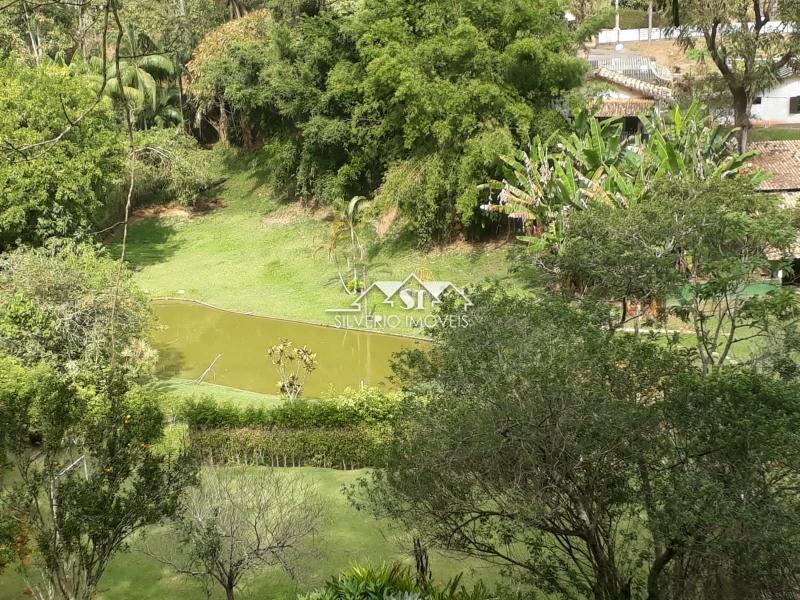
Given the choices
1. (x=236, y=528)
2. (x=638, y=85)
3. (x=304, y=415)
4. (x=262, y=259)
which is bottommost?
(x=304, y=415)

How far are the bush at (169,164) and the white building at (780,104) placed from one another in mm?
21808

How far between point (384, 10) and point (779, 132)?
651 inches

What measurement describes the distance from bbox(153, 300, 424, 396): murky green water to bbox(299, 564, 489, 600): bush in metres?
7.35

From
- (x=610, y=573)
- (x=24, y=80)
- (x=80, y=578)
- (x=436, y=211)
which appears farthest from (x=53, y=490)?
(x=24, y=80)

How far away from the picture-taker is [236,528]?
8.04m

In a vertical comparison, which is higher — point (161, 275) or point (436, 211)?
point (436, 211)

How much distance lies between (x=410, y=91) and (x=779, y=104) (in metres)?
17.8

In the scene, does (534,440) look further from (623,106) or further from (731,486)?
(623,106)

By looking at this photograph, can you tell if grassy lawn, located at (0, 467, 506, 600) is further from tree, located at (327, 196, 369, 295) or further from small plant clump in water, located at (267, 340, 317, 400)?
tree, located at (327, 196, 369, 295)

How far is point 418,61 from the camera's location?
2273 cm

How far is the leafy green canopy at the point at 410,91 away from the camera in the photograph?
21.9 meters

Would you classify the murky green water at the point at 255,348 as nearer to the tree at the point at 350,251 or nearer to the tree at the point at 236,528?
the tree at the point at 350,251

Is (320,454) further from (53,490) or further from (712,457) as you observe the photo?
(712,457)

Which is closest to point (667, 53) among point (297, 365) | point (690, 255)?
point (297, 365)
